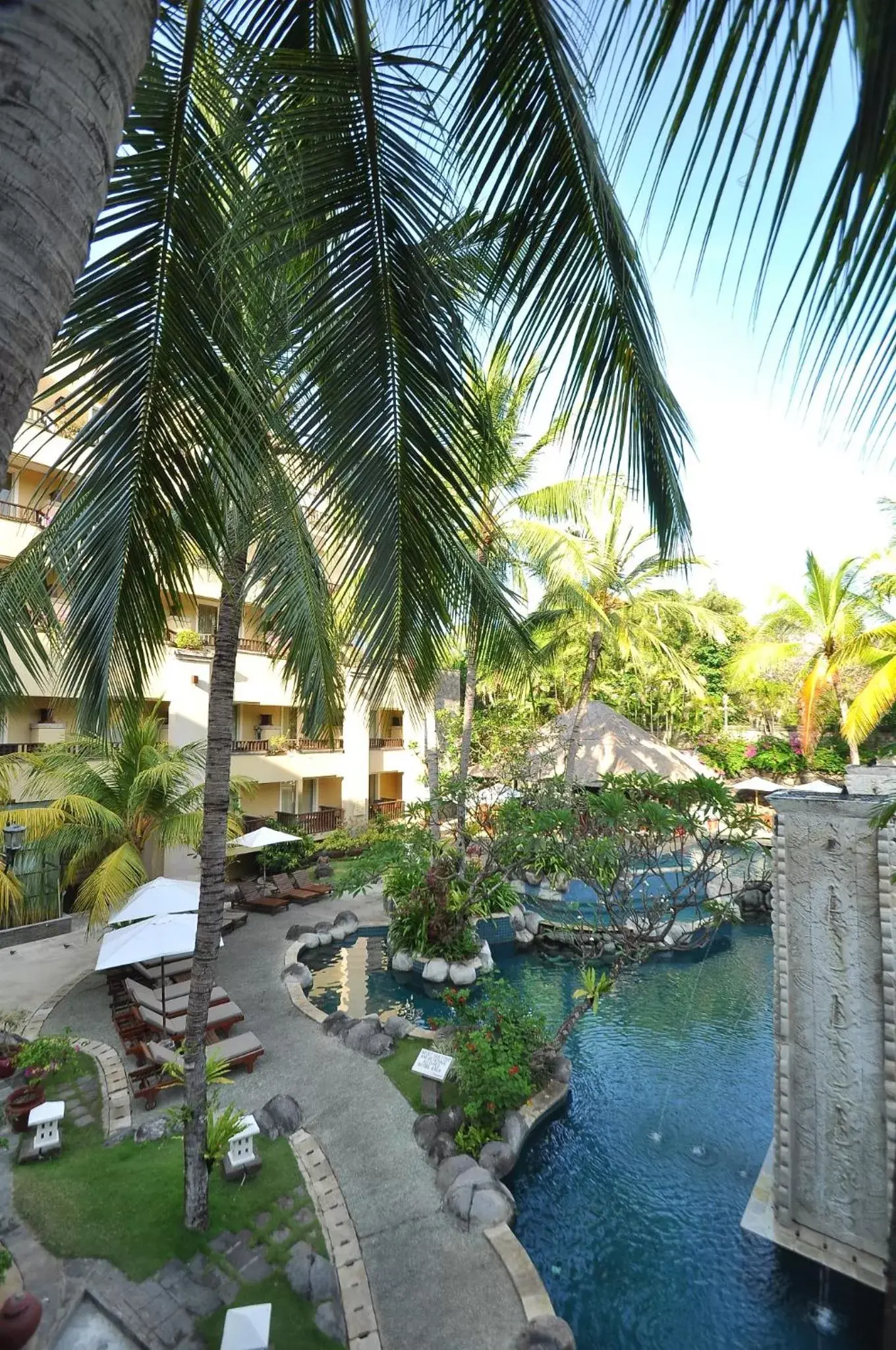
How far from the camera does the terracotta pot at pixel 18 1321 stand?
156 inches

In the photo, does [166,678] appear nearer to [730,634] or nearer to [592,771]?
Answer: [592,771]

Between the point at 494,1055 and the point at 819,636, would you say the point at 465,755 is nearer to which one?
the point at 494,1055

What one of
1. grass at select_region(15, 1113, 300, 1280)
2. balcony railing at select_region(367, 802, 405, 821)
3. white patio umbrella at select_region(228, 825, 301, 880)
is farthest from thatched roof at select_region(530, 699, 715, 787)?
grass at select_region(15, 1113, 300, 1280)

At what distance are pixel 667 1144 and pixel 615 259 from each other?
827cm

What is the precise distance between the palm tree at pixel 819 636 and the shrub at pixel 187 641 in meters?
17.1

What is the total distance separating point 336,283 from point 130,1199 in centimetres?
689

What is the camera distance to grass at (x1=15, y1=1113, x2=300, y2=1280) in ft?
16.1

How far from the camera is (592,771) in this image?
69.5ft

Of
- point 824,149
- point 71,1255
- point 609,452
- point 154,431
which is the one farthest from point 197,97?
point 71,1255

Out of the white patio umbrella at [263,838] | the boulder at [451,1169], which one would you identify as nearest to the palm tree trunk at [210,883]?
the boulder at [451,1169]

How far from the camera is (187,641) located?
51.4 feet

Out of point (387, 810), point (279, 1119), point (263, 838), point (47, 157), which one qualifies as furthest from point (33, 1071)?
point (387, 810)

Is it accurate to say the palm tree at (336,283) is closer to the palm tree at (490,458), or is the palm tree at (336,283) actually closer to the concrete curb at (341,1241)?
the palm tree at (490,458)

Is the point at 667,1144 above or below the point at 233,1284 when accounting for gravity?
below
